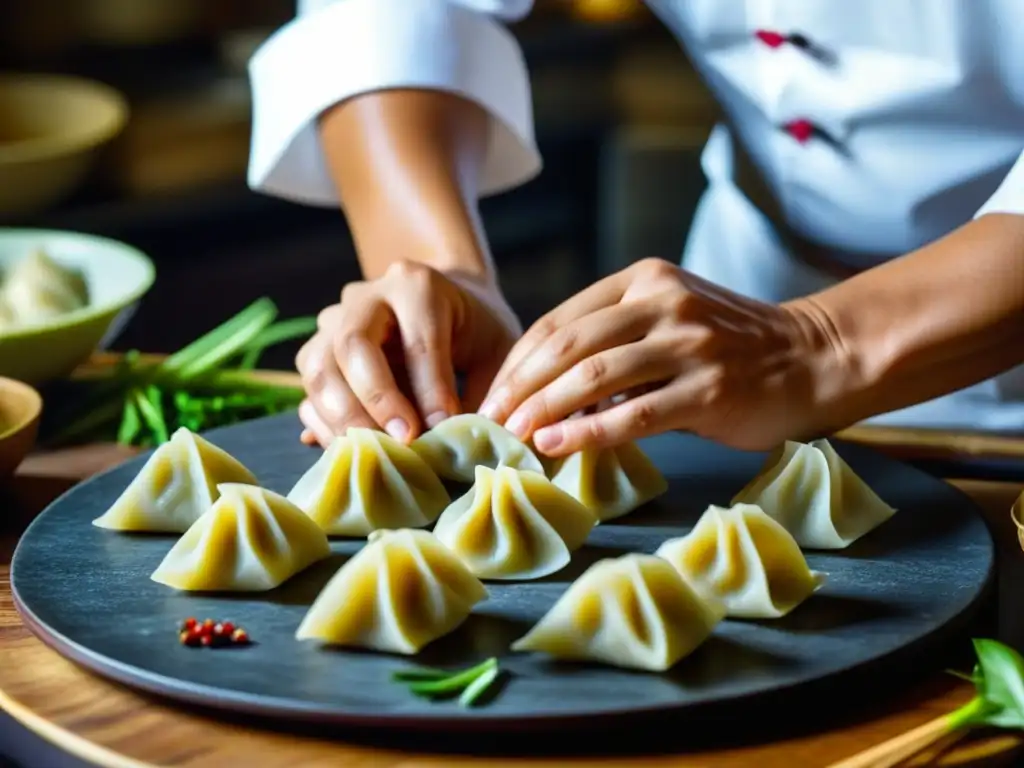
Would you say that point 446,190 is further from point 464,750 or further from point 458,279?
point 464,750

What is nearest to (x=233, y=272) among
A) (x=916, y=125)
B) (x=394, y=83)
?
(x=394, y=83)

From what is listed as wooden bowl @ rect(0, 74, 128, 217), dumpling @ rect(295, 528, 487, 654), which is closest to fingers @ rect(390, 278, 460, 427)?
dumpling @ rect(295, 528, 487, 654)

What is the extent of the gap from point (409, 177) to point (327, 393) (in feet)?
1.22

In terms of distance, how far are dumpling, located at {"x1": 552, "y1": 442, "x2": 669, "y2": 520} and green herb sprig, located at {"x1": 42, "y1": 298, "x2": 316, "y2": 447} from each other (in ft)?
1.59

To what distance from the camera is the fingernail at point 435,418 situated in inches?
61.8

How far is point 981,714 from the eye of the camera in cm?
106

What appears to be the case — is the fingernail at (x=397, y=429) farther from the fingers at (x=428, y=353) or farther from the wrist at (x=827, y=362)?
the wrist at (x=827, y=362)

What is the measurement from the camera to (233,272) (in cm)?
340

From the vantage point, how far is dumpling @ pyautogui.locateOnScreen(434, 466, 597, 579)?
131 cm

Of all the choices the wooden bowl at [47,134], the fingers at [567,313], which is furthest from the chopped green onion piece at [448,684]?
the wooden bowl at [47,134]

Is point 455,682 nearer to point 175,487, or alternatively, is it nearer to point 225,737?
point 225,737

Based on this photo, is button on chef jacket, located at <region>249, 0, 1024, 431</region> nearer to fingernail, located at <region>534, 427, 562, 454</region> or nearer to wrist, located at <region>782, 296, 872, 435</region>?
wrist, located at <region>782, 296, 872, 435</region>

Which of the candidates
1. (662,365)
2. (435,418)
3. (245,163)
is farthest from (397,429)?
(245,163)

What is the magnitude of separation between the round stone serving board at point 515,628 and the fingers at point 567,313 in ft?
0.60
